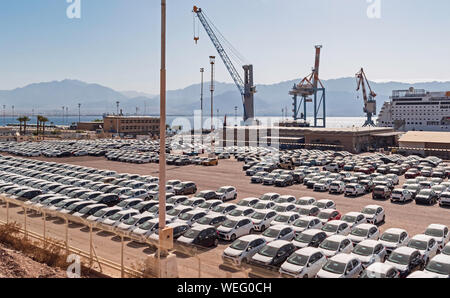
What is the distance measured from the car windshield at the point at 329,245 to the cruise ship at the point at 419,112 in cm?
9329

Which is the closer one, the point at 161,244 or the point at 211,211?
the point at 161,244

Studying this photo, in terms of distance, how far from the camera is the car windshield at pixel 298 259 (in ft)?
42.7

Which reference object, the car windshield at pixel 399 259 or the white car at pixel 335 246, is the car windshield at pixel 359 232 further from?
the car windshield at pixel 399 259

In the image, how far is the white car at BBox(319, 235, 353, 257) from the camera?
47.7ft

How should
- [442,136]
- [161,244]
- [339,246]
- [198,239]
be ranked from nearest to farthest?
[161,244] → [339,246] → [198,239] → [442,136]

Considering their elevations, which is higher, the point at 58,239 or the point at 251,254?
the point at 58,239

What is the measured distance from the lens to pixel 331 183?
30.1 metres

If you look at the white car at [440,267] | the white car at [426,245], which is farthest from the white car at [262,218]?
the white car at [440,267]

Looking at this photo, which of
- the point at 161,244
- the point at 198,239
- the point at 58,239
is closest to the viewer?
the point at 161,244

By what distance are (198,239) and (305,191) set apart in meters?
16.4

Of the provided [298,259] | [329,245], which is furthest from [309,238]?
[298,259]

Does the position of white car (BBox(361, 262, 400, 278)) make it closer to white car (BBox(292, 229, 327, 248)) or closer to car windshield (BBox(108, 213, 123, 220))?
white car (BBox(292, 229, 327, 248))
